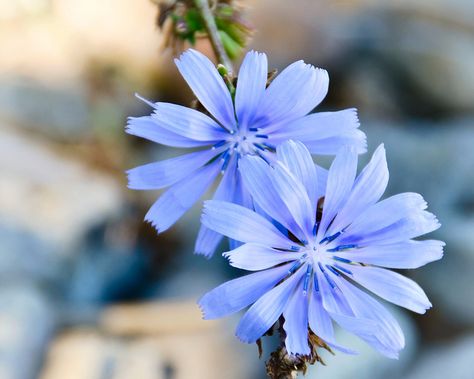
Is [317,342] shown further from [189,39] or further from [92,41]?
[92,41]

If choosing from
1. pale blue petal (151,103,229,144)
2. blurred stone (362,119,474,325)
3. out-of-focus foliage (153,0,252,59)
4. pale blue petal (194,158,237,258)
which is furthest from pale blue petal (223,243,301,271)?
blurred stone (362,119,474,325)

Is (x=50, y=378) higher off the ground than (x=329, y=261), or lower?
higher

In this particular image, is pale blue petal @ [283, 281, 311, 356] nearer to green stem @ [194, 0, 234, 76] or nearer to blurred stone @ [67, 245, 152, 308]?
green stem @ [194, 0, 234, 76]

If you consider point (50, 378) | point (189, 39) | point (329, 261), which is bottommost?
point (329, 261)

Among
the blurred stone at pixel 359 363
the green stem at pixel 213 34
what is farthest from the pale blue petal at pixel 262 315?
the blurred stone at pixel 359 363

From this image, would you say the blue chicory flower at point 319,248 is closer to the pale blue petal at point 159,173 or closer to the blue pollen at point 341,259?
the blue pollen at point 341,259

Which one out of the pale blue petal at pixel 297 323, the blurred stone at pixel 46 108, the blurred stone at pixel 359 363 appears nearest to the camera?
the pale blue petal at pixel 297 323

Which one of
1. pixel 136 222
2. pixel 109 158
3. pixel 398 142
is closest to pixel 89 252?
pixel 136 222
